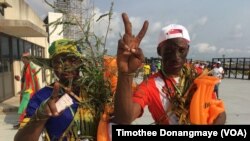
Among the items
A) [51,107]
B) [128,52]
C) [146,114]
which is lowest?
[146,114]

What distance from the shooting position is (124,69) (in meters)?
1.60

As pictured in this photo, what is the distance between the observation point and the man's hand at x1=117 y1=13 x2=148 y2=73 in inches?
62.1

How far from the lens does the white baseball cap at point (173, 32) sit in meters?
2.16

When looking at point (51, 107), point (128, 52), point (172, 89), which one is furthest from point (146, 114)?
point (128, 52)

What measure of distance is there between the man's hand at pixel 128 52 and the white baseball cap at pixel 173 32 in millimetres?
577

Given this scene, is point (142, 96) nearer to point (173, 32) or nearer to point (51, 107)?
point (173, 32)

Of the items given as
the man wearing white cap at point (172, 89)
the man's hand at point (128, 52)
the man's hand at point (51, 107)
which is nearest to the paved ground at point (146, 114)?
the man wearing white cap at point (172, 89)

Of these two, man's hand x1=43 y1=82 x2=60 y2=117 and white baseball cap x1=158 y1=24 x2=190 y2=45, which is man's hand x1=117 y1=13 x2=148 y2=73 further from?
white baseball cap x1=158 y1=24 x2=190 y2=45

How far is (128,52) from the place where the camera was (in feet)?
5.16

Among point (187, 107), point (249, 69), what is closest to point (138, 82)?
point (187, 107)

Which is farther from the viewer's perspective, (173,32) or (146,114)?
(146,114)

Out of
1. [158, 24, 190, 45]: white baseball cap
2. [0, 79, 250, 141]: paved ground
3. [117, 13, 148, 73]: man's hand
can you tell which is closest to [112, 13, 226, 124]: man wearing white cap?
[158, 24, 190, 45]: white baseball cap

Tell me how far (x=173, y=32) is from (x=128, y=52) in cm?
68

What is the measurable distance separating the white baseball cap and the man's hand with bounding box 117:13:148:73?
1.89ft
